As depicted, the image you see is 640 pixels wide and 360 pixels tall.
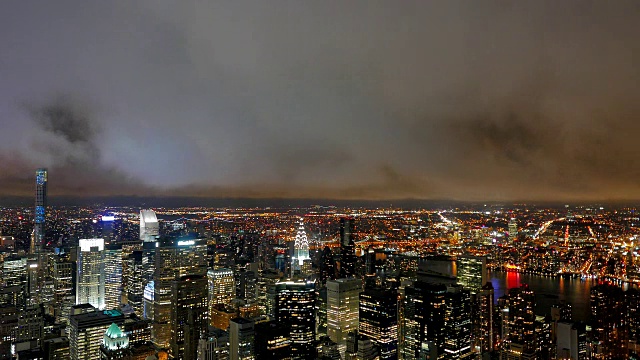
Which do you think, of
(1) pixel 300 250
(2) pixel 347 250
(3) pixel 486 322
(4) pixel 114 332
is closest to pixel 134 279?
(4) pixel 114 332

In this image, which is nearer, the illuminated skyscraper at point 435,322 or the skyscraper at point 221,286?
the illuminated skyscraper at point 435,322

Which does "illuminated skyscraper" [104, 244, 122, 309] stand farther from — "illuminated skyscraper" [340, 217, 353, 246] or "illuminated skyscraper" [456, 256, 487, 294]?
"illuminated skyscraper" [456, 256, 487, 294]

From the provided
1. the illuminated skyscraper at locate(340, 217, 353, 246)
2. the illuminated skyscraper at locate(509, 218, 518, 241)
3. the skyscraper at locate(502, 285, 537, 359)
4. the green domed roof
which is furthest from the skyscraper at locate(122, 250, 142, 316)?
the illuminated skyscraper at locate(509, 218, 518, 241)

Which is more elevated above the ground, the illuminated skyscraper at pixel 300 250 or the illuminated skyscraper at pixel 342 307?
the illuminated skyscraper at pixel 300 250

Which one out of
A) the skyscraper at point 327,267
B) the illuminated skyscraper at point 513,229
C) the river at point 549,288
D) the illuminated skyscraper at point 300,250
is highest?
the illuminated skyscraper at point 513,229

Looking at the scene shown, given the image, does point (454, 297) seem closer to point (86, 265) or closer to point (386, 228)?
point (386, 228)

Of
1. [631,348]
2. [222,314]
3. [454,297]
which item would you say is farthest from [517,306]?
[222,314]

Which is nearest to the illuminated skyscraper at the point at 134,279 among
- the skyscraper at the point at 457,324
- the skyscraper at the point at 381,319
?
the skyscraper at the point at 381,319

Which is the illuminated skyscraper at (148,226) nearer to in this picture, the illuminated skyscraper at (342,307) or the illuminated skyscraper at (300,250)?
the illuminated skyscraper at (300,250)
